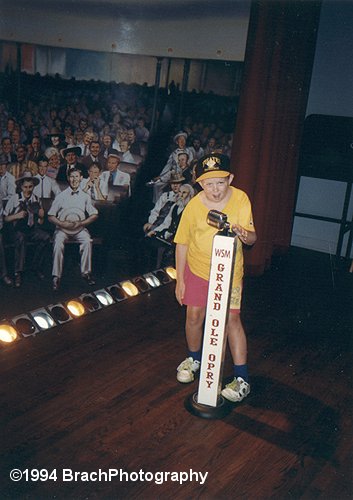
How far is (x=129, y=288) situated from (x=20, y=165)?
1.24m

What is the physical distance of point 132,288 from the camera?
3.93m

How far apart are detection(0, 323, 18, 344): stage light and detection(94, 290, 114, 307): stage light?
0.70 m

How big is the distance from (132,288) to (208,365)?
5.73 feet

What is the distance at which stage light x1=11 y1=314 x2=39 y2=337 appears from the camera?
10.3ft

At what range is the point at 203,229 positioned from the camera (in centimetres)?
235

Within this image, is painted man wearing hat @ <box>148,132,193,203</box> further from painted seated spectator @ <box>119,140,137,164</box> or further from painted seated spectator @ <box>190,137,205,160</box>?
painted seated spectator @ <box>119,140,137,164</box>

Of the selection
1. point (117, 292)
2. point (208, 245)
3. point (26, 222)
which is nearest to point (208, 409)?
point (208, 245)

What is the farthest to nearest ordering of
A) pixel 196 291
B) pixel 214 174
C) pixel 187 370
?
pixel 187 370
pixel 196 291
pixel 214 174

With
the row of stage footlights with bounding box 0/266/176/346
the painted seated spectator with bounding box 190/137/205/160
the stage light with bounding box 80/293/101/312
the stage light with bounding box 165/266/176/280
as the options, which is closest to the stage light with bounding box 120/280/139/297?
the row of stage footlights with bounding box 0/266/176/346

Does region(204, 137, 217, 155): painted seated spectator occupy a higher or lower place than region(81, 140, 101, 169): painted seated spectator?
higher

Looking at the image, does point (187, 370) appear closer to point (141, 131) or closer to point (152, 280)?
point (152, 280)

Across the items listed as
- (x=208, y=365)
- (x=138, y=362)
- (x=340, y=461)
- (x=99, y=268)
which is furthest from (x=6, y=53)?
(x=340, y=461)

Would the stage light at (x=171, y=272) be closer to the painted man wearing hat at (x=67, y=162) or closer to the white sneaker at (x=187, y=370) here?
the painted man wearing hat at (x=67, y=162)

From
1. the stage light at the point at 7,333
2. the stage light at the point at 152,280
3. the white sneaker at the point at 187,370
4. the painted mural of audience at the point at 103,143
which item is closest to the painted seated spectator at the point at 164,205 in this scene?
the painted mural of audience at the point at 103,143
